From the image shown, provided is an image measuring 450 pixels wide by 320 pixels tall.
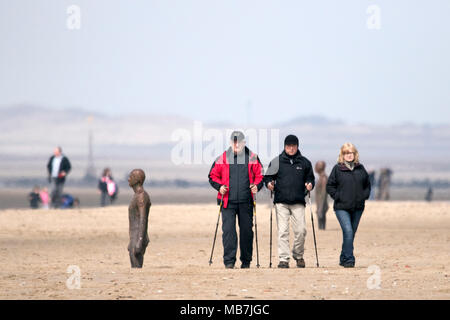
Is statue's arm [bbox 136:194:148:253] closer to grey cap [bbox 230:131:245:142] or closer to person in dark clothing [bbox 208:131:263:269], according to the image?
person in dark clothing [bbox 208:131:263:269]

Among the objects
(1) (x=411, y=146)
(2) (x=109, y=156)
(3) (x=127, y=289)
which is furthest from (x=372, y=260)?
(1) (x=411, y=146)

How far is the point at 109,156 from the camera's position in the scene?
144 metres

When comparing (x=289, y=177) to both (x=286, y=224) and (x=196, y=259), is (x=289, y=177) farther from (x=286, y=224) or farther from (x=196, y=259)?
(x=196, y=259)

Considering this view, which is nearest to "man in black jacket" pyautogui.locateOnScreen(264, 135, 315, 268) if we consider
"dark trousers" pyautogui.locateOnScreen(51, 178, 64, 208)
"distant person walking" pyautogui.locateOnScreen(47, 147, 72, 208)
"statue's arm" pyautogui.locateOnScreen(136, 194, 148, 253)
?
"statue's arm" pyautogui.locateOnScreen(136, 194, 148, 253)

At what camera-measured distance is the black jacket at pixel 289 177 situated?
1598cm

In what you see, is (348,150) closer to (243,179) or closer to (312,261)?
(243,179)

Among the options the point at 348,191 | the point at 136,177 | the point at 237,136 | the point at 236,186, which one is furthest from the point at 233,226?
the point at 348,191

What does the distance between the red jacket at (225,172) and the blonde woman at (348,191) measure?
0.99 metres

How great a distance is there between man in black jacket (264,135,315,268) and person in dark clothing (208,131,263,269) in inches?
10.0

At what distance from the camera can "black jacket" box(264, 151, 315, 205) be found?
1598cm

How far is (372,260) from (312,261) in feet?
3.29

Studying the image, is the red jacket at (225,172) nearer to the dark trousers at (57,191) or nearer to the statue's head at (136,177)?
the statue's head at (136,177)

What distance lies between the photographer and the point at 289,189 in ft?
52.4
